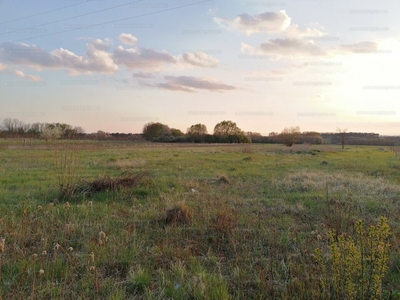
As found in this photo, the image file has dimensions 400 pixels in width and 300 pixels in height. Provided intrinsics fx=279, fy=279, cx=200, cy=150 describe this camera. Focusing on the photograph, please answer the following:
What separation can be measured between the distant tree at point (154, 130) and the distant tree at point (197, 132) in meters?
7.67

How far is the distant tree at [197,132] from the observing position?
81.5 meters

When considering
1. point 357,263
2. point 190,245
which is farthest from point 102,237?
point 357,263

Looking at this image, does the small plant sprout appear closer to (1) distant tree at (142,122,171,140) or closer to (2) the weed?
(2) the weed

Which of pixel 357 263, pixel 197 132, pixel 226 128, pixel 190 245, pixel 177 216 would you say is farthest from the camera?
pixel 226 128

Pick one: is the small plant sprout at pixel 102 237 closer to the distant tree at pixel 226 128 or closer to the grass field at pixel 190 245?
the grass field at pixel 190 245

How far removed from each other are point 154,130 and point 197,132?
14.8 metres

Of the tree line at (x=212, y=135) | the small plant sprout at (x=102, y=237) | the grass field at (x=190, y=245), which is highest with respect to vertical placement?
the tree line at (x=212, y=135)

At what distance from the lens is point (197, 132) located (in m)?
90.2

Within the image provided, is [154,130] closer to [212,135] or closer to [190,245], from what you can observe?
[212,135]

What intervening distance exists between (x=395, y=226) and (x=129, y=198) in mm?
6584

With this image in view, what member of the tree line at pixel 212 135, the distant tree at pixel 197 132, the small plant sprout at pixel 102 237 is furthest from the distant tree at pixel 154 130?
the small plant sprout at pixel 102 237

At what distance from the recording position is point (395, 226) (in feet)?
19.6

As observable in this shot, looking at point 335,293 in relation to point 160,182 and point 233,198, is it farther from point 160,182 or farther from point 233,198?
point 160,182

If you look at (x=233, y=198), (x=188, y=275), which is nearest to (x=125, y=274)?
(x=188, y=275)
